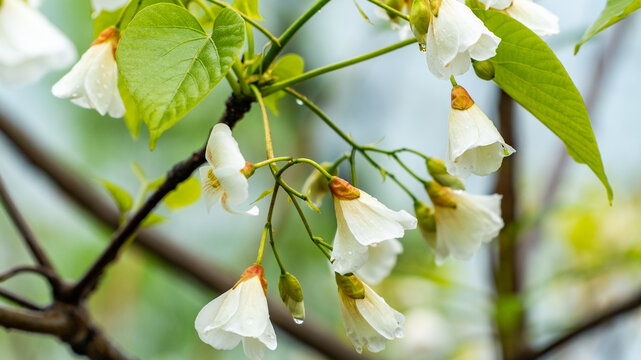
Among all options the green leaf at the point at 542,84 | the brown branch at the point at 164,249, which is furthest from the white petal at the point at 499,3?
the brown branch at the point at 164,249

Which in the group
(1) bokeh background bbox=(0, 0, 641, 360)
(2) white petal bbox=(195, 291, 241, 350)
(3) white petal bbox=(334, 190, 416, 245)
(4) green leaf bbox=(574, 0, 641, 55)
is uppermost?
(4) green leaf bbox=(574, 0, 641, 55)

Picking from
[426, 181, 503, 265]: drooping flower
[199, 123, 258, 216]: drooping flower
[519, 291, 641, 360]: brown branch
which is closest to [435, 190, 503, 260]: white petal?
[426, 181, 503, 265]: drooping flower

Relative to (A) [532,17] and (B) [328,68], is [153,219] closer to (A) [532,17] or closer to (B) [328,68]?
(B) [328,68]

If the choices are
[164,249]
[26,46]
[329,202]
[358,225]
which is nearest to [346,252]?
[358,225]

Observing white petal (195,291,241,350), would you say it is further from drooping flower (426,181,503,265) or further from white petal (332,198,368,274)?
drooping flower (426,181,503,265)

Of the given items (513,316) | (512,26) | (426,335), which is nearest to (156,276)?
(426,335)

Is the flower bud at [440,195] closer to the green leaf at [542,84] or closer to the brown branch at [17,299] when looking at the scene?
the green leaf at [542,84]
